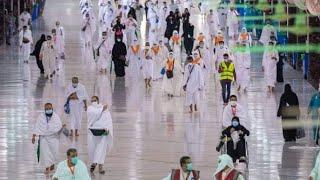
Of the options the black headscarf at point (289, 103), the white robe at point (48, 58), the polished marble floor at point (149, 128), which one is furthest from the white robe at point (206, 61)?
the black headscarf at point (289, 103)

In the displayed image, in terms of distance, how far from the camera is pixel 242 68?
133 feet

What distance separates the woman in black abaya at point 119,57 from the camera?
143 feet

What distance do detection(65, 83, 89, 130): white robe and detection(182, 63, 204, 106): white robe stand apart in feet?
16.6

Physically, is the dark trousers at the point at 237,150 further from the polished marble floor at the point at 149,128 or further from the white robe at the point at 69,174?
the white robe at the point at 69,174

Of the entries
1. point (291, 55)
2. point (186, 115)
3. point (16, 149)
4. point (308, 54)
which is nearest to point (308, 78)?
point (308, 54)

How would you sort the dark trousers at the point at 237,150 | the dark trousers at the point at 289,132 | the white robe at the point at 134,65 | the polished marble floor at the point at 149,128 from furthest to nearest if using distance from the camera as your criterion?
1. the white robe at the point at 134,65
2. the dark trousers at the point at 289,132
3. the polished marble floor at the point at 149,128
4. the dark trousers at the point at 237,150

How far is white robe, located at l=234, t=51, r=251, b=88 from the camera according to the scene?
39625 mm

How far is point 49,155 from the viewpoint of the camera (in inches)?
1000

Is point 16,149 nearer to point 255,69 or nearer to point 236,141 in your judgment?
point 236,141

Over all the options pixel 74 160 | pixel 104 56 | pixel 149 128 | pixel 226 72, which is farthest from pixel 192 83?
pixel 74 160

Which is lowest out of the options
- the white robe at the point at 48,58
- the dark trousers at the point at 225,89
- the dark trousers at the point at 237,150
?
the dark trousers at the point at 237,150

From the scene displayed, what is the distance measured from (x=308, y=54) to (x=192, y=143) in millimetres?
15095

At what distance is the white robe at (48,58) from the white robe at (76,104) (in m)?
12.4

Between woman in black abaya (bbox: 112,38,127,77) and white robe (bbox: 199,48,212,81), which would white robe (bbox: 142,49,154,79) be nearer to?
white robe (bbox: 199,48,212,81)
